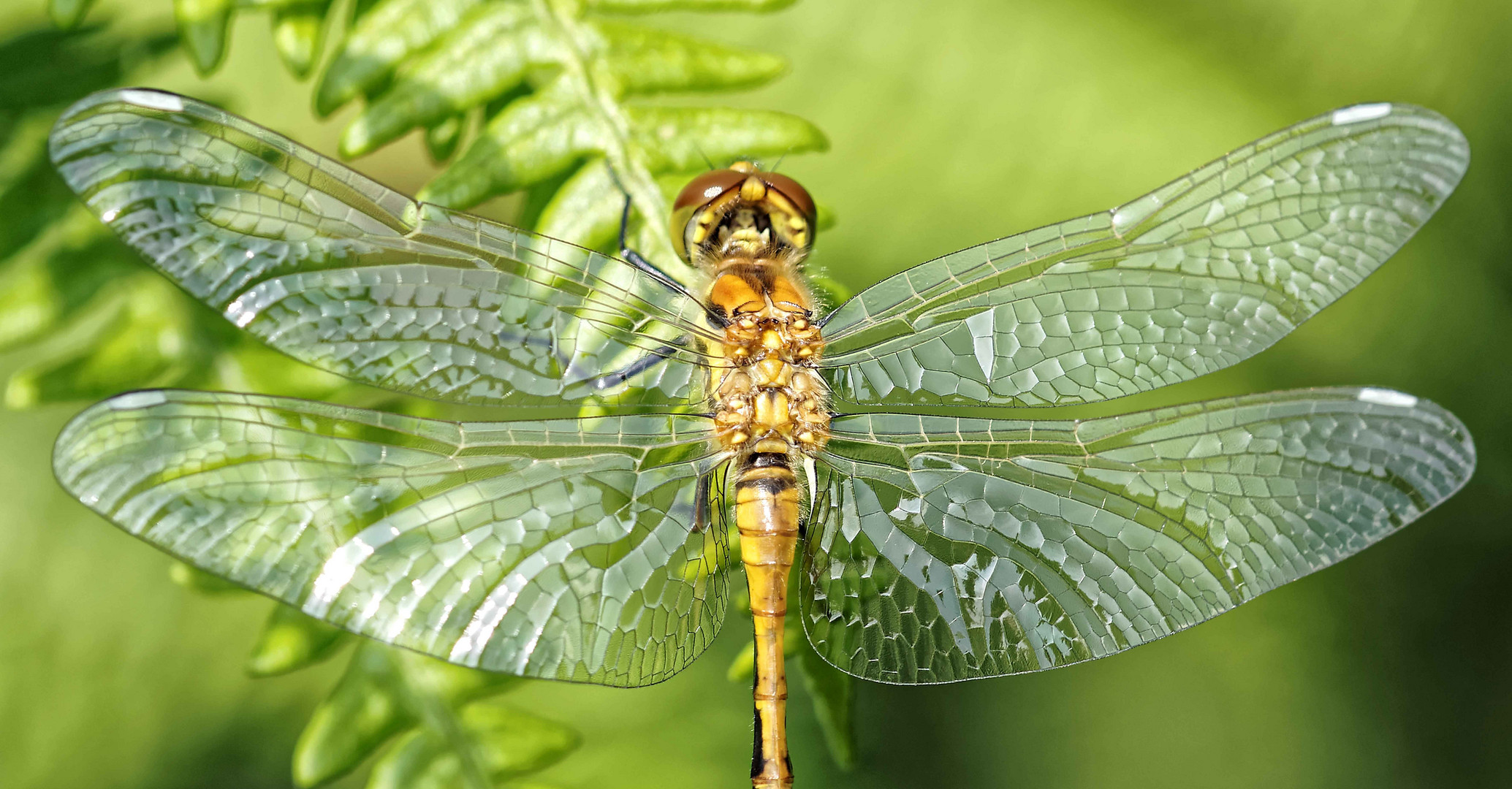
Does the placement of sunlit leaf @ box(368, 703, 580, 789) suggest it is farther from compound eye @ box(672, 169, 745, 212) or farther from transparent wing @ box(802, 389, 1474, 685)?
compound eye @ box(672, 169, 745, 212)

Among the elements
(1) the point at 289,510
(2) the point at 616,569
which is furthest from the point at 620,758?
(1) the point at 289,510

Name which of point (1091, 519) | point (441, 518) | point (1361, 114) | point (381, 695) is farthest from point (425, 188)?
point (1361, 114)

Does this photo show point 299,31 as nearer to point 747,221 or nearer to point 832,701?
point 747,221

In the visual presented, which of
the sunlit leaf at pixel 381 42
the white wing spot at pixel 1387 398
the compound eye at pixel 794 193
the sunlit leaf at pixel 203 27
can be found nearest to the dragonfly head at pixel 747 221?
the compound eye at pixel 794 193

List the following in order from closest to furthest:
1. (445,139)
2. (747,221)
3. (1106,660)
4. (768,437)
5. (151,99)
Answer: (151,99), (768,437), (747,221), (445,139), (1106,660)

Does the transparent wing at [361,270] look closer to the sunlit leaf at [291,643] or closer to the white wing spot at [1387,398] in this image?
the sunlit leaf at [291,643]

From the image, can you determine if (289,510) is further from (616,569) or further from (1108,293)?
(1108,293)
